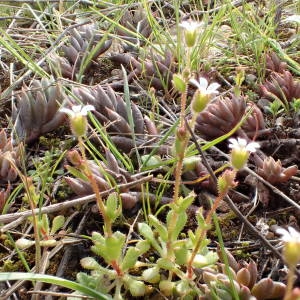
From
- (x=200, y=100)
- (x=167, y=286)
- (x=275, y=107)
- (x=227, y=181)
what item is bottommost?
(x=167, y=286)

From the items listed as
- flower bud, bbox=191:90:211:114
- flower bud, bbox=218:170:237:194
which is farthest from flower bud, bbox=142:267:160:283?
flower bud, bbox=191:90:211:114

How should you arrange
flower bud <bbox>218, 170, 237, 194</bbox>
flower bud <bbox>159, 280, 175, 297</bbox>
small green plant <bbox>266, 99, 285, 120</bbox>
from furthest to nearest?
1. small green plant <bbox>266, 99, 285, 120</bbox>
2. flower bud <bbox>159, 280, 175, 297</bbox>
3. flower bud <bbox>218, 170, 237, 194</bbox>

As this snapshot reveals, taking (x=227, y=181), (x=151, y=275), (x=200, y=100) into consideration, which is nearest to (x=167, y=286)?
(x=151, y=275)

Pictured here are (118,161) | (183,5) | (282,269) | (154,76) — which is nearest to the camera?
(282,269)

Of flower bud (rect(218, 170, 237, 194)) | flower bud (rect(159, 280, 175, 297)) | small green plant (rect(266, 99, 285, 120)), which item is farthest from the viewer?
small green plant (rect(266, 99, 285, 120))

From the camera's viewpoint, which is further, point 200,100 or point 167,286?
point 167,286

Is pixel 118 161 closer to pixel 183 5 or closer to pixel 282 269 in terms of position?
pixel 282 269

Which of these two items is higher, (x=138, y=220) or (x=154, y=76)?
(x=154, y=76)

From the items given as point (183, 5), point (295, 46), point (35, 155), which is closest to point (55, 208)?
point (35, 155)

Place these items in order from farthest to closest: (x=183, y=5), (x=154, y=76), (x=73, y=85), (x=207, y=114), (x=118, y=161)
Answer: (x=183, y=5) → (x=154, y=76) → (x=73, y=85) → (x=207, y=114) → (x=118, y=161)

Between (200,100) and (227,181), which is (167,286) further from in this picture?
(200,100)

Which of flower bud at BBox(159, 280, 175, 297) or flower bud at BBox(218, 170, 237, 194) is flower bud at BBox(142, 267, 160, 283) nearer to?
flower bud at BBox(159, 280, 175, 297)
